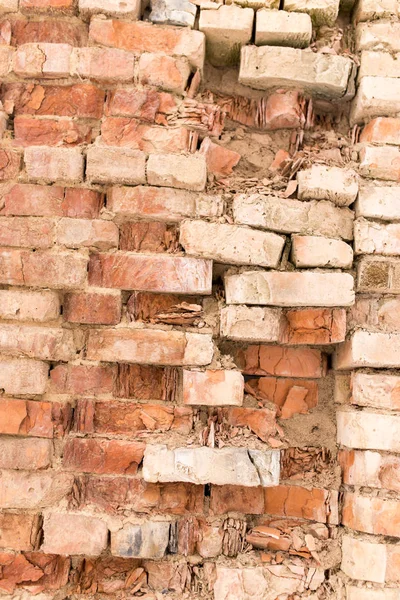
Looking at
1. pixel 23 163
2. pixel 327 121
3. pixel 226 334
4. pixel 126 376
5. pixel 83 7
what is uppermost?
pixel 83 7

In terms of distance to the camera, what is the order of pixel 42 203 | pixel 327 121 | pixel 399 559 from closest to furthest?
1. pixel 399 559
2. pixel 42 203
3. pixel 327 121

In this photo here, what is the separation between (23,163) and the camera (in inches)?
55.6

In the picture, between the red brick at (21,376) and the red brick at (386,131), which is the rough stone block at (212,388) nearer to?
the red brick at (21,376)

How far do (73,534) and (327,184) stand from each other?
3.48ft

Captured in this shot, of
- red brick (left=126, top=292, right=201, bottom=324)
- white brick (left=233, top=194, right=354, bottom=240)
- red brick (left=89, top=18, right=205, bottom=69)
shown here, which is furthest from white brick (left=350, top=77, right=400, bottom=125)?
red brick (left=126, top=292, right=201, bottom=324)

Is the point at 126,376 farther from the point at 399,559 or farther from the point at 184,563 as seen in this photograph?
Answer: the point at 399,559

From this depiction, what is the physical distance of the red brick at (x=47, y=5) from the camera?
146cm

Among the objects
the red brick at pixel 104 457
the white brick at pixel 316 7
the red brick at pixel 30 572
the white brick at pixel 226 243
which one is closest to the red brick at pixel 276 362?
the white brick at pixel 226 243

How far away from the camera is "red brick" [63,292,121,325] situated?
1361 mm

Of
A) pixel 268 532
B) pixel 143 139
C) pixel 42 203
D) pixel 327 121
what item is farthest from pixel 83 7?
pixel 268 532

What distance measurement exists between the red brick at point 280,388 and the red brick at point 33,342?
0.49 metres

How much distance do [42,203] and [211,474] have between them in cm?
78

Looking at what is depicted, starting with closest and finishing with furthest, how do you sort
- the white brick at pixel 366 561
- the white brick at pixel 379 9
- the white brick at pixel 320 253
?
the white brick at pixel 366 561 < the white brick at pixel 320 253 < the white brick at pixel 379 9

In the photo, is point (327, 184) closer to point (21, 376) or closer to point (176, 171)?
point (176, 171)
